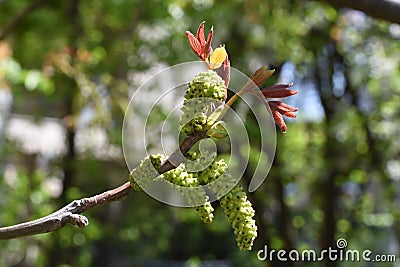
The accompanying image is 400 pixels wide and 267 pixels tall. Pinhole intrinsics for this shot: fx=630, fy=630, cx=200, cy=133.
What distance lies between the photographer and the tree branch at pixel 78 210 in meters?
0.43

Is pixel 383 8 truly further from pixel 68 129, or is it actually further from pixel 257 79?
pixel 68 129

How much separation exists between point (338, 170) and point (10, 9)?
138cm

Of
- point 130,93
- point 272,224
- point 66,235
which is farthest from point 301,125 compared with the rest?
point 66,235

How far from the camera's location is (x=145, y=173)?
0.44 metres

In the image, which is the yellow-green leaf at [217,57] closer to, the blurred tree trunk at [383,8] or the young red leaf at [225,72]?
the young red leaf at [225,72]

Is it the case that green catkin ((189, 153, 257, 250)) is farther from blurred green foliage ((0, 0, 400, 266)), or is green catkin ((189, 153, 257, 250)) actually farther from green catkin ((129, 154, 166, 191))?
blurred green foliage ((0, 0, 400, 266))

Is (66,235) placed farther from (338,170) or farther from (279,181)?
(338,170)

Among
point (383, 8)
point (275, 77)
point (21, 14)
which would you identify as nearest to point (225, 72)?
point (383, 8)

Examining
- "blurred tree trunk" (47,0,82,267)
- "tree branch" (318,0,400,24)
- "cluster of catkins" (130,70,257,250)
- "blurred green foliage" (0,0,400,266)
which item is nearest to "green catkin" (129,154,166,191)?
"cluster of catkins" (130,70,257,250)

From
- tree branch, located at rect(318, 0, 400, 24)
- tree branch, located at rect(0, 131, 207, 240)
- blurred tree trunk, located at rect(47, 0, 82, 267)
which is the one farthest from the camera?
blurred tree trunk, located at rect(47, 0, 82, 267)

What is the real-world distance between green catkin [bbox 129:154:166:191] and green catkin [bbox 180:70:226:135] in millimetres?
31

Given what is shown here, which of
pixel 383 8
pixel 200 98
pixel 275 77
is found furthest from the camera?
pixel 275 77

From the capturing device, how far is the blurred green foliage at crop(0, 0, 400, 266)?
2244mm

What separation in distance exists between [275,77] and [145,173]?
1646mm
